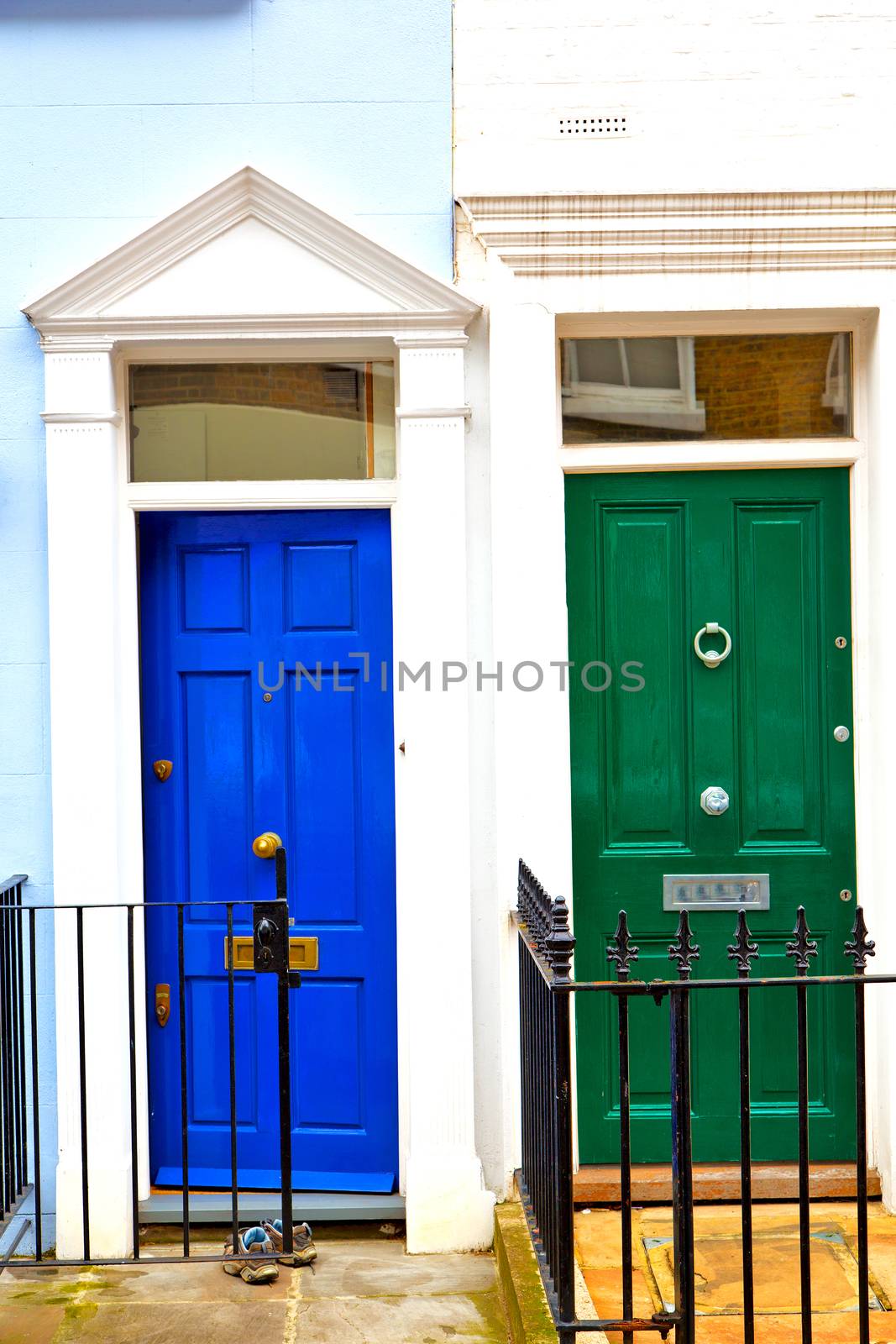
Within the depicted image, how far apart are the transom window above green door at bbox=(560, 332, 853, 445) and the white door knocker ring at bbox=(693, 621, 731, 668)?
0.66m

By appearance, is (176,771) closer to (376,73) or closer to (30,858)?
(30,858)

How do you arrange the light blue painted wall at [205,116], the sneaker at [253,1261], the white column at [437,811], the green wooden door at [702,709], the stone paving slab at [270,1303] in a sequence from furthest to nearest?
1. the green wooden door at [702,709]
2. the light blue painted wall at [205,116]
3. the white column at [437,811]
4. the sneaker at [253,1261]
5. the stone paving slab at [270,1303]

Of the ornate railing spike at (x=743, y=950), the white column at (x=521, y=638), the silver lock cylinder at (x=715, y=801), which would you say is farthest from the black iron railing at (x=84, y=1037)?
the silver lock cylinder at (x=715, y=801)

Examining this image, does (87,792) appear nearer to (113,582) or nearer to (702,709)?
(113,582)

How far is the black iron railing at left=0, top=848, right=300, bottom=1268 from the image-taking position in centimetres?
365

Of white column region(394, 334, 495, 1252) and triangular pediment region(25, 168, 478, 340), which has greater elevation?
triangular pediment region(25, 168, 478, 340)

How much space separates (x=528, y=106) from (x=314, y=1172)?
12.3ft

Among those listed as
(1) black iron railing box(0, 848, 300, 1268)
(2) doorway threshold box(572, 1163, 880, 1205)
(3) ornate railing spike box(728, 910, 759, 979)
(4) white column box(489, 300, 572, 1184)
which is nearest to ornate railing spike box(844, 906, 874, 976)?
(3) ornate railing spike box(728, 910, 759, 979)

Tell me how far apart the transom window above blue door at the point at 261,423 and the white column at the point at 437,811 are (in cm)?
25

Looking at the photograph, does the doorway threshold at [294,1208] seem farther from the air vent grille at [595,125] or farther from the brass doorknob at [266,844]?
the air vent grille at [595,125]

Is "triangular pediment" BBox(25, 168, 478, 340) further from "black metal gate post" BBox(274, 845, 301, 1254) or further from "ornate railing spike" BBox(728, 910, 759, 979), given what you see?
"ornate railing spike" BBox(728, 910, 759, 979)

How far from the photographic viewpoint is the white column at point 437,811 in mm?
4113

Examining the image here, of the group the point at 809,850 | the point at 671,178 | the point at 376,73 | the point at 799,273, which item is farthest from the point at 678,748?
the point at 376,73

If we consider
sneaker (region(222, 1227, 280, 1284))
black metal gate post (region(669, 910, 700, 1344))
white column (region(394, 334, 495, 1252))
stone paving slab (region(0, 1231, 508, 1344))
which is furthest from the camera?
white column (region(394, 334, 495, 1252))
